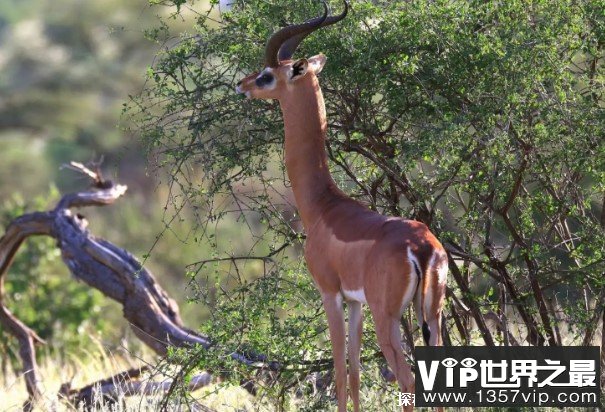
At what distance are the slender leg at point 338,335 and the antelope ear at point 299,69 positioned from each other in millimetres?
1292

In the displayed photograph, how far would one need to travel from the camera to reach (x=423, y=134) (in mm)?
6645

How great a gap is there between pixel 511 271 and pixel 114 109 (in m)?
25.0

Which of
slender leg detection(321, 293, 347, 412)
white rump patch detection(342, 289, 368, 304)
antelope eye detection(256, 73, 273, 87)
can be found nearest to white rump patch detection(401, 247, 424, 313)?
white rump patch detection(342, 289, 368, 304)

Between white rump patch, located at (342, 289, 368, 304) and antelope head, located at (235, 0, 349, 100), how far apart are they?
51.7 inches

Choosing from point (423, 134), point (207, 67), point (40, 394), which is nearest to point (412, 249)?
point (423, 134)

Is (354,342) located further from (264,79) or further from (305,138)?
(264,79)

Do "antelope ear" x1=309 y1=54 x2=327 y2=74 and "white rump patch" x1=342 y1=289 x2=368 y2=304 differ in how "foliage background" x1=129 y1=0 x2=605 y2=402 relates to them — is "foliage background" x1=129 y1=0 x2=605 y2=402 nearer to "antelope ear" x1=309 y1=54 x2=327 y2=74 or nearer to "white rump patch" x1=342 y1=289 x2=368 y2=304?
"antelope ear" x1=309 y1=54 x2=327 y2=74

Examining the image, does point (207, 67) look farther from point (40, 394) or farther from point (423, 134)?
point (40, 394)

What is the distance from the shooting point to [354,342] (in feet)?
21.3

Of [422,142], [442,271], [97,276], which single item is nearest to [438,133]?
[422,142]

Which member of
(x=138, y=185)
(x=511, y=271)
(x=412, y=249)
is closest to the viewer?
(x=412, y=249)

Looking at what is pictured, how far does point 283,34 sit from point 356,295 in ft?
5.14

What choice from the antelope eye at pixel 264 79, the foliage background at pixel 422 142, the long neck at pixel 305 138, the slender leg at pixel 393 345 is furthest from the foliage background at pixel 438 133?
the slender leg at pixel 393 345

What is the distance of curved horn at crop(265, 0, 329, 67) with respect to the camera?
6609 millimetres
